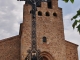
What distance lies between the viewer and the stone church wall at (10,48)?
1680cm

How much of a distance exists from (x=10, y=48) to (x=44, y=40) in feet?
10.3

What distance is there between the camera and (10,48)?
1705 centimetres

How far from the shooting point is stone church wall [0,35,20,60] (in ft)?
55.1

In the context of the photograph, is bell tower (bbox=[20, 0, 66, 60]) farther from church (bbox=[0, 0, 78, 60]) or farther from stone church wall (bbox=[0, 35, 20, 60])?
stone church wall (bbox=[0, 35, 20, 60])

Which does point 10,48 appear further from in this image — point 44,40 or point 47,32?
point 47,32

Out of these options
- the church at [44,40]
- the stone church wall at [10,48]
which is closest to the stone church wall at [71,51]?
the church at [44,40]

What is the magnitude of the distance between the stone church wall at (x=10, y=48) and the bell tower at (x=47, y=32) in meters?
0.68

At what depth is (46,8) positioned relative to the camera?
18453 mm

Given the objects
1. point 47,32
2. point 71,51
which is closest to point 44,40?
point 47,32

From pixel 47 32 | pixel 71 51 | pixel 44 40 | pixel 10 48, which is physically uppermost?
pixel 47 32

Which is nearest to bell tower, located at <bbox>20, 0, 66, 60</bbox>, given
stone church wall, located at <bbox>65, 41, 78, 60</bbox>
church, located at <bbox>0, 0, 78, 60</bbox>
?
church, located at <bbox>0, 0, 78, 60</bbox>

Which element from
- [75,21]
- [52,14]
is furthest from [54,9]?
[75,21]

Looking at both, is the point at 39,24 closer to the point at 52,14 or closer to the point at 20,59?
the point at 52,14

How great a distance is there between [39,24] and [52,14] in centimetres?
171
